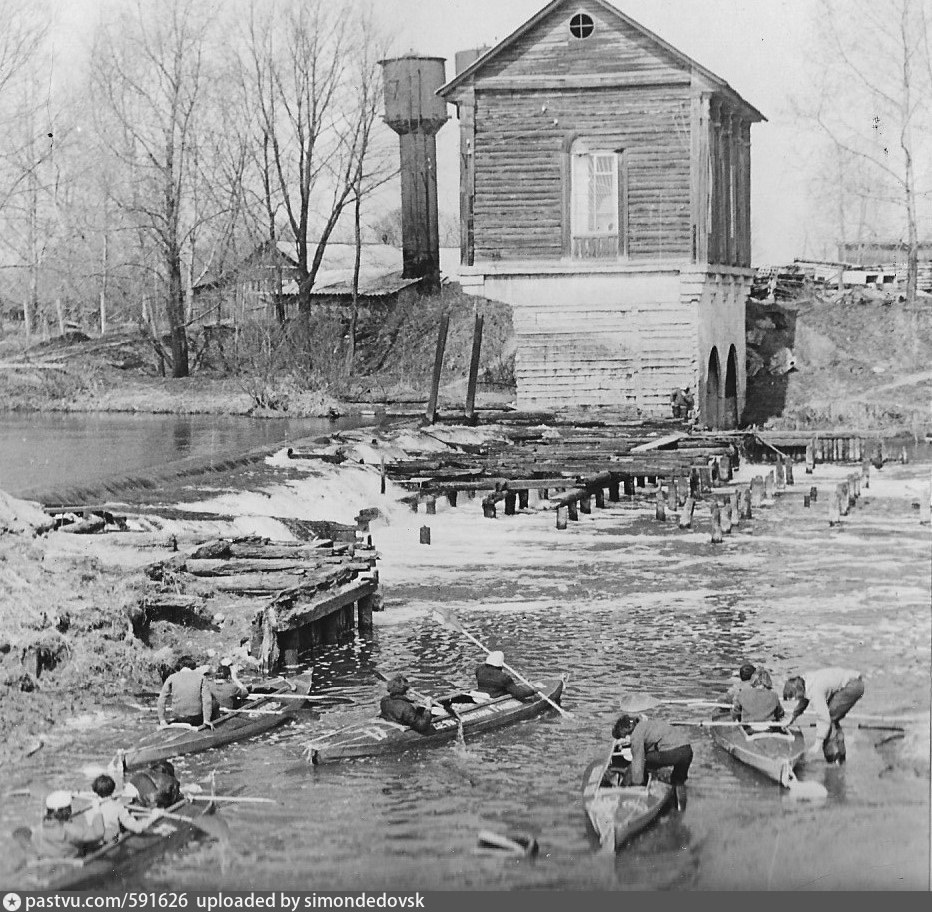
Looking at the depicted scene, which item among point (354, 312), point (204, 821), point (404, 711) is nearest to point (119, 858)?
point (204, 821)

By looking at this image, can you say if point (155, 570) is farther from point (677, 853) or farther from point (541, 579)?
A: point (677, 853)

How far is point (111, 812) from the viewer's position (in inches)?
520

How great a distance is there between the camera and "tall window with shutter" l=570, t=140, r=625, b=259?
131 feet

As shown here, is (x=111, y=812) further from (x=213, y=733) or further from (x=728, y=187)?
(x=728, y=187)

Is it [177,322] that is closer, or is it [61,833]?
[61,833]

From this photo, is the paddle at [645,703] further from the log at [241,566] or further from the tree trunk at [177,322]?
the tree trunk at [177,322]

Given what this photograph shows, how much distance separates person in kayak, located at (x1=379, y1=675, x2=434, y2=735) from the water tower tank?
42122 mm

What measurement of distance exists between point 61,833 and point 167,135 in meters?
43.1

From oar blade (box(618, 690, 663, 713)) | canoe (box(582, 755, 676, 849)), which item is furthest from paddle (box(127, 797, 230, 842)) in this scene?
oar blade (box(618, 690, 663, 713))

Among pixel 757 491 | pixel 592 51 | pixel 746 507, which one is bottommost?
pixel 746 507

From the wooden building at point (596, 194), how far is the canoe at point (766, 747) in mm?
24949

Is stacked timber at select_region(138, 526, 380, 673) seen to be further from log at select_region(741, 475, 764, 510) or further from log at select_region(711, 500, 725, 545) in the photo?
log at select_region(741, 475, 764, 510)

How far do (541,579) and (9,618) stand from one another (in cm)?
901

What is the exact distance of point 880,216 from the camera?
58.0 m
